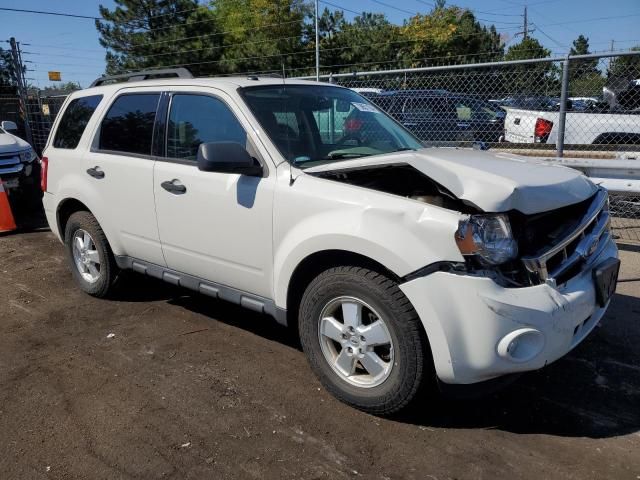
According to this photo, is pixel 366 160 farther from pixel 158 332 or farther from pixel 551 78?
pixel 551 78

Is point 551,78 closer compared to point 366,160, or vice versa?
point 366,160

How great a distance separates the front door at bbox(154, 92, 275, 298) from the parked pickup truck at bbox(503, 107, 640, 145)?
6.06m

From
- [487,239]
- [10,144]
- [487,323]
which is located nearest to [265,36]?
[10,144]

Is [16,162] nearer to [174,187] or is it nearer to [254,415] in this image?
[174,187]

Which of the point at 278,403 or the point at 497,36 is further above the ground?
the point at 497,36

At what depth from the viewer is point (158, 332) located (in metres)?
4.34

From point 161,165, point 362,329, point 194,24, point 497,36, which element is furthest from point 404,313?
point 497,36

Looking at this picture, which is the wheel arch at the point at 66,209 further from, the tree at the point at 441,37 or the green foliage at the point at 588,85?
the tree at the point at 441,37

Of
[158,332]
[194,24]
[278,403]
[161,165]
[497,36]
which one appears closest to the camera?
[278,403]

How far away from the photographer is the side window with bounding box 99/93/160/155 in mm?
4273

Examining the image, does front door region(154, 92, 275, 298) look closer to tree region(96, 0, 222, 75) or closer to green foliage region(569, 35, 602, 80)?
green foliage region(569, 35, 602, 80)

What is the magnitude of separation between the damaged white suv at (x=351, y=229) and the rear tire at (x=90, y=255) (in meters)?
0.09

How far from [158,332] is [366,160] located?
7.38 feet

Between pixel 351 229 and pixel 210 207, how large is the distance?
1.17 m
